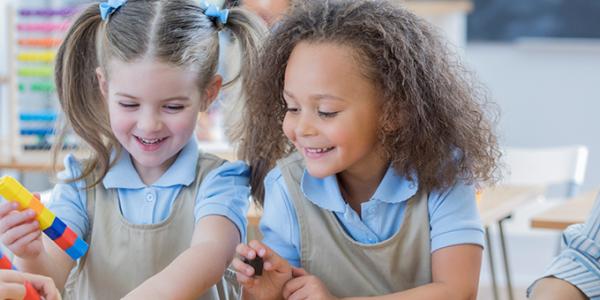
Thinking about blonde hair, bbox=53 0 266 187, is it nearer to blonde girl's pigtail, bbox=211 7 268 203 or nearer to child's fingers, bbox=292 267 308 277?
blonde girl's pigtail, bbox=211 7 268 203

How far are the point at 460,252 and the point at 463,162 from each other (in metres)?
0.13

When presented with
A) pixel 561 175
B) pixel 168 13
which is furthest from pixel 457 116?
pixel 561 175

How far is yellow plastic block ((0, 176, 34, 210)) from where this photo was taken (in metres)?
1.35

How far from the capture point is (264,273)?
1.38 metres

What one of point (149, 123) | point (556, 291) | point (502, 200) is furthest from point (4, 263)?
point (502, 200)

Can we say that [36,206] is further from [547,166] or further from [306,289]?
[547,166]

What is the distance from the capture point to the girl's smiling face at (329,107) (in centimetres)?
135

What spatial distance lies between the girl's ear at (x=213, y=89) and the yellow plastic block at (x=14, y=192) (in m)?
0.33

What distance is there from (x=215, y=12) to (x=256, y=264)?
452mm

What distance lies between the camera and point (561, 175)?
2.97m

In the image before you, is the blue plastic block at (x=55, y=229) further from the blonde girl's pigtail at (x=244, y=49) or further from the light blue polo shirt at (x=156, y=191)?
the blonde girl's pigtail at (x=244, y=49)

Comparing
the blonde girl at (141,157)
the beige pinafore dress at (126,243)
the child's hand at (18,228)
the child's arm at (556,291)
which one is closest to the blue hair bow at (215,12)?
the blonde girl at (141,157)

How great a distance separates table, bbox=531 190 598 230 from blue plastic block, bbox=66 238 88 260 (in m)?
0.91

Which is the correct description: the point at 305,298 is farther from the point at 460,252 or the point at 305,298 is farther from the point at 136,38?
the point at 136,38
